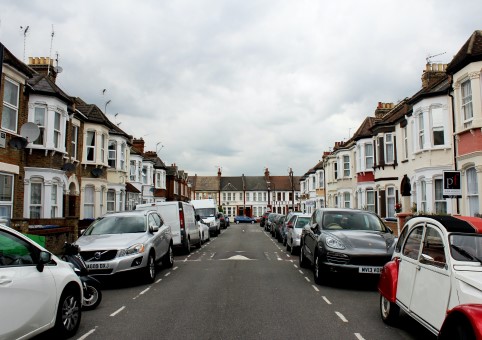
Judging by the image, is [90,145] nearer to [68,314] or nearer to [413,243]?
[68,314]

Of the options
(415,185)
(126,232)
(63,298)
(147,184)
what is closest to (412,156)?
(415,185)

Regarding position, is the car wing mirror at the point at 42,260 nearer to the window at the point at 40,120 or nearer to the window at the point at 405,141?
the window at the point at 40,120

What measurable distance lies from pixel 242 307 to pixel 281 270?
211 inches

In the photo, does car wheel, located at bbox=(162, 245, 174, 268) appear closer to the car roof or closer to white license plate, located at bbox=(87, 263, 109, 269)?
white license plate, located at bbox=(87, 263, 109, 269)

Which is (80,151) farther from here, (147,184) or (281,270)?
(147,184)

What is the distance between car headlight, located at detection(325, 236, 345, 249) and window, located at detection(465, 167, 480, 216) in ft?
25.5

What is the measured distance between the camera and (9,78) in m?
15.7

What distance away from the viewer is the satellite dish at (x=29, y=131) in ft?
51.2

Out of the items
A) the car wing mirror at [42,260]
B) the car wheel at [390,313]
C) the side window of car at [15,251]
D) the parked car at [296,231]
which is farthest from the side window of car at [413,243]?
the parked car at [296,231]

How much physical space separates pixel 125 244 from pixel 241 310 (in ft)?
12.5

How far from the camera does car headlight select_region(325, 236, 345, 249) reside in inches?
386

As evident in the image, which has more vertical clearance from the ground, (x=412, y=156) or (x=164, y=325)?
(x=412, y=156)

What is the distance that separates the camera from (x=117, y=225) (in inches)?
467

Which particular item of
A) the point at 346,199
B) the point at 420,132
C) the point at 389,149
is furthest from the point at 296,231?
the point at 346,199
